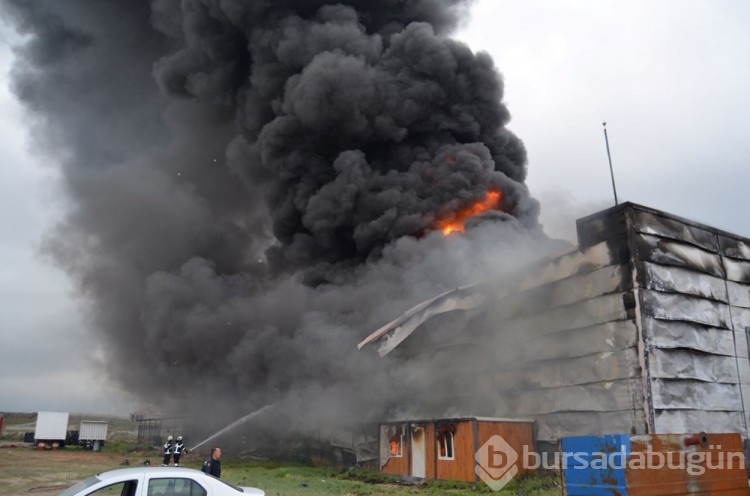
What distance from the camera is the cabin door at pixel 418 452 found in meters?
15.4

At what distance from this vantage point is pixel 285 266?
33562 mm

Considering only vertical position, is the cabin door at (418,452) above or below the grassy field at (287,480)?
above

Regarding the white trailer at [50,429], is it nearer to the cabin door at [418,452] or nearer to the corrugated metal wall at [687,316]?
the cabin door at [418,452]

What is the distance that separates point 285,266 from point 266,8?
14081 mm

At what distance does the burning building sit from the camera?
12.0m

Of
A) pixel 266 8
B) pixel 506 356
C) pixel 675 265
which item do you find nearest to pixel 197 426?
pixel 506 356

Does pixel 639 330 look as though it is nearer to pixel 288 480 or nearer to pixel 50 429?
pixel 288 480

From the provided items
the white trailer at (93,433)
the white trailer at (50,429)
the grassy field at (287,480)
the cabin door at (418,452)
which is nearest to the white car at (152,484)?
the grassy field at (287,480)

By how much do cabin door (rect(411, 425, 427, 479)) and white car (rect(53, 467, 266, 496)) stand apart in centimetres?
944

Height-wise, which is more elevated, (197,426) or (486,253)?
(486,253)

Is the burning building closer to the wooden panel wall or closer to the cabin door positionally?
the wooden panel wall

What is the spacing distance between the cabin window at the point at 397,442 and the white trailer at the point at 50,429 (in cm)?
2424

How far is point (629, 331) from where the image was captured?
1217 centimetres

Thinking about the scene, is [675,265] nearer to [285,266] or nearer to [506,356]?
[506,356]
